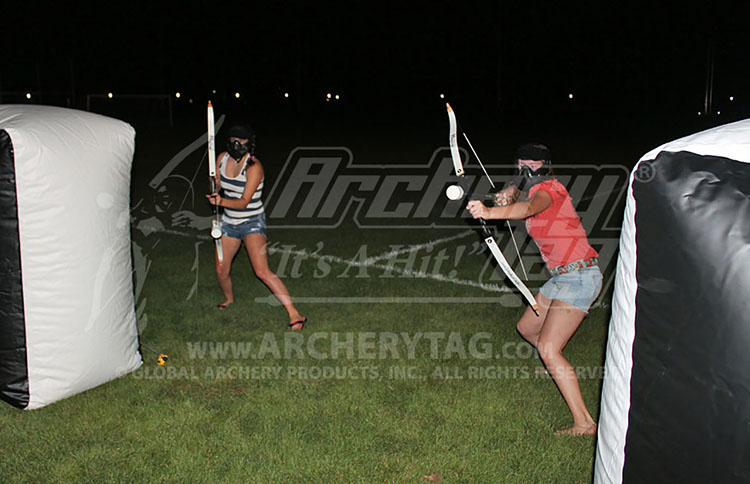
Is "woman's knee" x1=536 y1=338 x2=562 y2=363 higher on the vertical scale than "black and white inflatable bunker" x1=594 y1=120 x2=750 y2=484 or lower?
lower

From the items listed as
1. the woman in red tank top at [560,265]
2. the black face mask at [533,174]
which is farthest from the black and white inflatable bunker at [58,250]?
the black face mask at [533,174]

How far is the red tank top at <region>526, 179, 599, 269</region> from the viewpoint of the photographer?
4453 mm

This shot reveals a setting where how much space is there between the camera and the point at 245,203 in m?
6.09

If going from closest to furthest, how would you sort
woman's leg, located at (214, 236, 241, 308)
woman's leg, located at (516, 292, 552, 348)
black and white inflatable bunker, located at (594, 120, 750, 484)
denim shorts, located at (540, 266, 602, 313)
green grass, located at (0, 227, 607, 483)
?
black and white inflatable bunker, located at (594, 120, 750, 484) → green grass, located at (0, 227, 607, 483) → denim shorts, located at (540, 266, 602, 313) → woman's leg, located at (516, 292, 552, 348) → woman's leg, located at (214, 236, 241, 308)

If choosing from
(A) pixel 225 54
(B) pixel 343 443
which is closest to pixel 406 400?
(B) pixel 343 443

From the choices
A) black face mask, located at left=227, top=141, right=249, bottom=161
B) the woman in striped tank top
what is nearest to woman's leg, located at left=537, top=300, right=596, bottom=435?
the woman in striped tank top

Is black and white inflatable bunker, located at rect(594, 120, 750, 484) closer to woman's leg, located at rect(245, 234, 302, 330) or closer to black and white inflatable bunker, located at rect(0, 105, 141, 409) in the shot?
black and white inflatable bunker, located at rect(0, 105, 141, 409)

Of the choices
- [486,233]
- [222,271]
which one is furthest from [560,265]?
[222,271]

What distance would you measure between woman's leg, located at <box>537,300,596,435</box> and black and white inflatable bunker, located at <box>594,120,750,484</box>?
158cm

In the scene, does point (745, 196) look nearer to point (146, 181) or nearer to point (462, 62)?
point (146, 181)

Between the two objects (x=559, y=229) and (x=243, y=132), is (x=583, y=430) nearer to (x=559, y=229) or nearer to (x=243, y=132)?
(x=559, y=229)

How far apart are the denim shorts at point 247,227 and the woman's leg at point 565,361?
2846 mm

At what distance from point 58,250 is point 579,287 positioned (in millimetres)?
3379

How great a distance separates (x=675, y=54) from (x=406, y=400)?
5566cm
